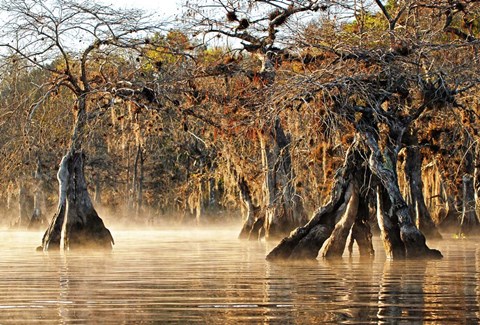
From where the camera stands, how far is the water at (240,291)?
9.61m

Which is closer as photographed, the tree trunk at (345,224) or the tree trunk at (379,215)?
the tree trunk at (379,215)

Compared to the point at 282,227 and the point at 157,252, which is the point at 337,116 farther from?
the point at 282,227

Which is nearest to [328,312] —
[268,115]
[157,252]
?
[268,115]

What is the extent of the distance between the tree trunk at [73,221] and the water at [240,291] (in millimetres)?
5164

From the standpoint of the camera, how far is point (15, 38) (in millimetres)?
24953

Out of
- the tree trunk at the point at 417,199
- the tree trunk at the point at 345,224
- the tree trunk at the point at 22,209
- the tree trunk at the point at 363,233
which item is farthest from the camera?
the tree trunk at the point at 22,209

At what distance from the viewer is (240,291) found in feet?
40.1

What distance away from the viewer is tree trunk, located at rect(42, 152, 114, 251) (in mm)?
25016

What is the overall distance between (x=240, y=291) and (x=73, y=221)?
13629mm

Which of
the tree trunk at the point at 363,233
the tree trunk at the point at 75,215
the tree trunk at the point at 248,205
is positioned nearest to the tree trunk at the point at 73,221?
the tree trunk at the point at 75,215

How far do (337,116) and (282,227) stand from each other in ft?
42.0

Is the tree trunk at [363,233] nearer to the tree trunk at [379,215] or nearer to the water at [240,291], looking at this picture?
the water at [240,291]

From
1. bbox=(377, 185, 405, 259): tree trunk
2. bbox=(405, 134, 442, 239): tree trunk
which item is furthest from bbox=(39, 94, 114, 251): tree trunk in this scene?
bbox=(377, 185, 405, 259): tree trunk

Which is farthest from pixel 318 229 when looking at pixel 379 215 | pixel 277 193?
pixel 277 193
